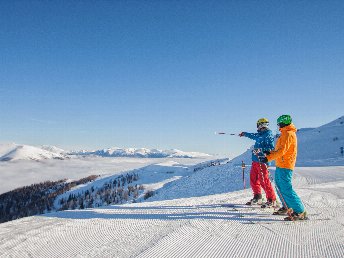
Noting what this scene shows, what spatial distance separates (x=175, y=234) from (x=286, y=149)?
11.0 feet

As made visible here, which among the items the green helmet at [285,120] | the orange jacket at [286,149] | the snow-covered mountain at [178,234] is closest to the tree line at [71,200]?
the snow-covered mountain at [178,234]

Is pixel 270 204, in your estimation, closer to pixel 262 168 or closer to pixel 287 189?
pixel 262 168

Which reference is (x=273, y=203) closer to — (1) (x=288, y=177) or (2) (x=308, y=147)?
(1) (x=288, y=177)

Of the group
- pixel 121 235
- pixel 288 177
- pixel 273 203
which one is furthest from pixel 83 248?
pixel 273 203

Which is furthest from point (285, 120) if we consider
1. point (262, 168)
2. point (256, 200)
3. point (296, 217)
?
point (256, 200)

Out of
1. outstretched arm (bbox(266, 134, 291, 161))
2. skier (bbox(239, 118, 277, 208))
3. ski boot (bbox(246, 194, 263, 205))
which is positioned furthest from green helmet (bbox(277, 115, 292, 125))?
ski boot (bbox(246, 194, 263, 205))

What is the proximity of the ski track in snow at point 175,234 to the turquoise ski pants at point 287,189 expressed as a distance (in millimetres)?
414

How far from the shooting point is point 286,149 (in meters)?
6.91

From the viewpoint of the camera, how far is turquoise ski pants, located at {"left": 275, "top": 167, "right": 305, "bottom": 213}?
6.85 metres

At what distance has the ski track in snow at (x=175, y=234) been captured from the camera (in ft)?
14.9

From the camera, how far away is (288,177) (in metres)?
7.04

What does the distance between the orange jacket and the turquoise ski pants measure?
17 cm

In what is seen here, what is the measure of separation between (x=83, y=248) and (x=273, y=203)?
19.2 ft

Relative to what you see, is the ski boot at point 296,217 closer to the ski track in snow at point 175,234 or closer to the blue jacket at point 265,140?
the ski track in snow at point 175,234
